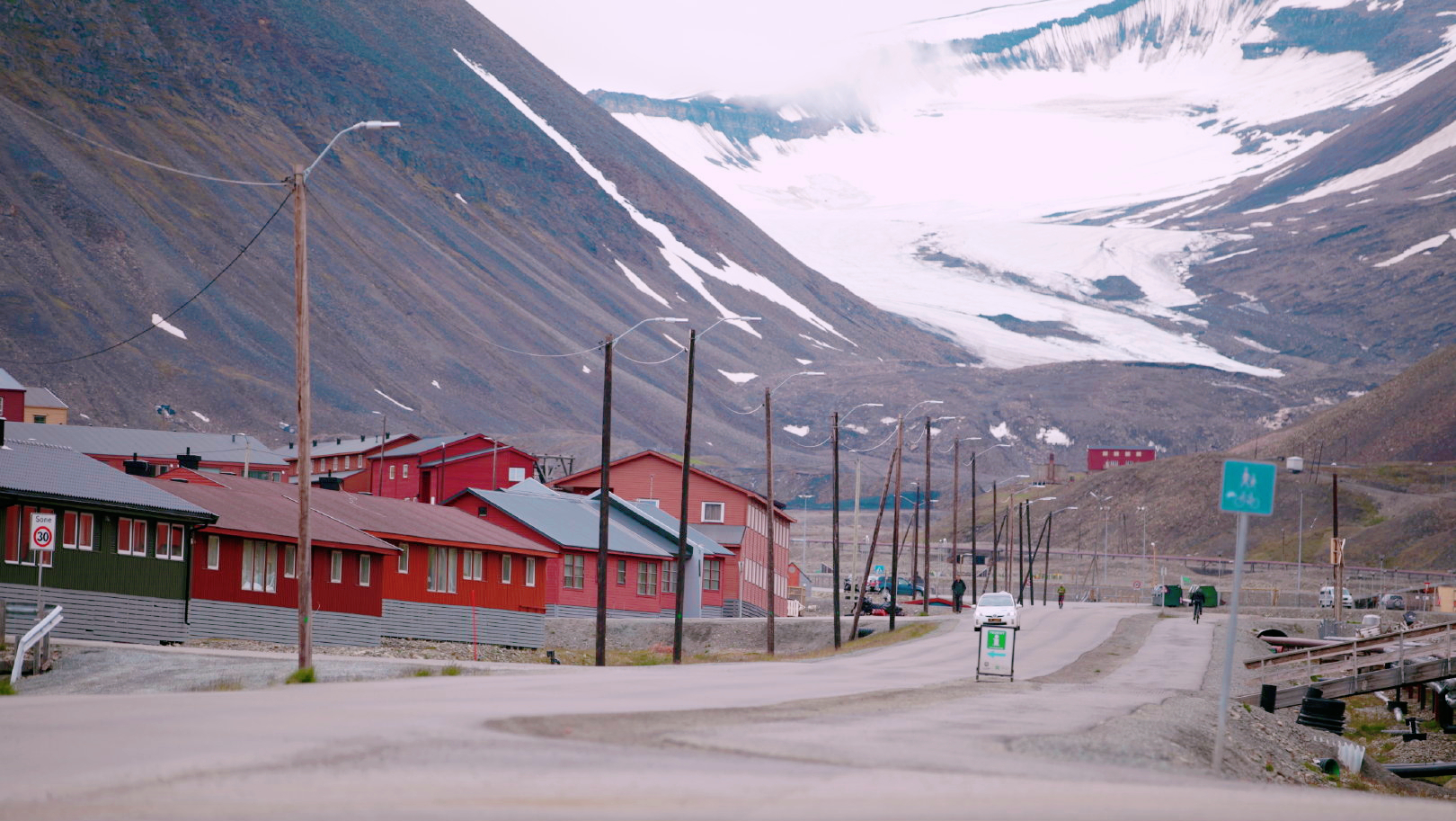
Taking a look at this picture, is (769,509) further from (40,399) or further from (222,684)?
(40,399)

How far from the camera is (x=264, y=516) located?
162 ft

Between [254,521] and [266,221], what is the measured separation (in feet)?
457

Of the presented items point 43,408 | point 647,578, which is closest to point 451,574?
point 647,578

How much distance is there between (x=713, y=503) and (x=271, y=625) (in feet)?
156

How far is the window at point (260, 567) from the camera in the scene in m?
46.8

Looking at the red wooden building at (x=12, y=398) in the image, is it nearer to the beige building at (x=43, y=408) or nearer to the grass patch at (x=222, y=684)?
the beige building at (x=43, y=408)

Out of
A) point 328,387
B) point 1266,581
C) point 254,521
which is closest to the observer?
point 254,521

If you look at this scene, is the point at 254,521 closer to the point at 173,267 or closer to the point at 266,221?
the point at 173,267

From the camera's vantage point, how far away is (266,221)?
179250 millimetres

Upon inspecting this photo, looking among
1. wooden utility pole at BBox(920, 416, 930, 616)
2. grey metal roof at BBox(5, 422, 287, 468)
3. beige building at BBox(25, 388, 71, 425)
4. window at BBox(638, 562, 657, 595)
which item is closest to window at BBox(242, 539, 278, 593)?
window at BBox(638, 562, 657, 595)

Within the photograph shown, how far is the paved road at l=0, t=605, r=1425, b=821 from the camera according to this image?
11.2 m

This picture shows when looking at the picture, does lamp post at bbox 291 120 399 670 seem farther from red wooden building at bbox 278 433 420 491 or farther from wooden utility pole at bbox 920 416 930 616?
red wooden building at bbox 278 433 420 491

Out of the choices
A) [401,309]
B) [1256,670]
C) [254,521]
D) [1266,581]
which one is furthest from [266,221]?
[1256,670]

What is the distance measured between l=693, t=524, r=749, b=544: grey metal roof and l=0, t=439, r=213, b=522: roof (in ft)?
150
